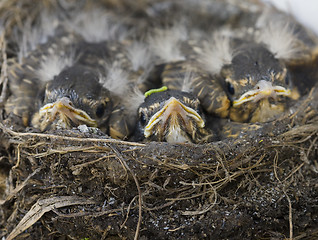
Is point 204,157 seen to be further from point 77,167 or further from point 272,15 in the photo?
point 272,15

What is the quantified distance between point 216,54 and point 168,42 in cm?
43

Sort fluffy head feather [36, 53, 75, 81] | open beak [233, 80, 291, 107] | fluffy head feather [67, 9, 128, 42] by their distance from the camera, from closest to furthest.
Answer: open beak [233, 80, 291, 107]
fluffy head feather [36, 53, 75, 81]
fluffy head feather [67, 9, 128, 42]

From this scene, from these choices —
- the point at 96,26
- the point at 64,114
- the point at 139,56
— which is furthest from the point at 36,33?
the point at 64,114

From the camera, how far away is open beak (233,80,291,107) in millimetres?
1933

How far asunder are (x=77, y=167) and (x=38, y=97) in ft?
1.96

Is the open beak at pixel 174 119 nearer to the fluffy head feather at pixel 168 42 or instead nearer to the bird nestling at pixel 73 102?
the bird nestling at pixel 73 102

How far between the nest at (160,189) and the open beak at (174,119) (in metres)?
0.15

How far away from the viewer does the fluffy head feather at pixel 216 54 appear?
2244 mm

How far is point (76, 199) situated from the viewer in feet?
5.67

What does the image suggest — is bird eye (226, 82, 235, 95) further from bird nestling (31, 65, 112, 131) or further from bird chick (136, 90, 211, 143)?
bird nestling (31, 65, 112, 131)

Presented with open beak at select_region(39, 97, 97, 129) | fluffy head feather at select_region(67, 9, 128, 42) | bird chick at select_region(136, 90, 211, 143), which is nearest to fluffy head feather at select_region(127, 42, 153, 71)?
fluffy head feather at select_region(67, 9, 128, 42)

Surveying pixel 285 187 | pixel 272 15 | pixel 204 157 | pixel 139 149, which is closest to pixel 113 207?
pixel 139 149

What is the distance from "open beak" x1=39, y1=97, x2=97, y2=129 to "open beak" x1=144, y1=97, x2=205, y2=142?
297mm

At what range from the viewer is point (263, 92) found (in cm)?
193
